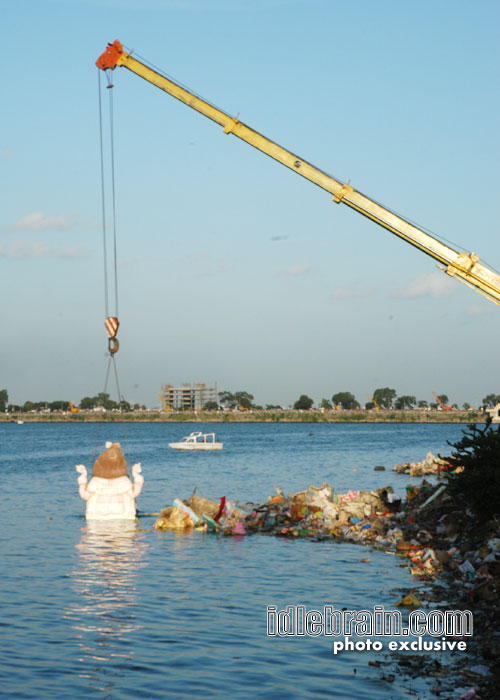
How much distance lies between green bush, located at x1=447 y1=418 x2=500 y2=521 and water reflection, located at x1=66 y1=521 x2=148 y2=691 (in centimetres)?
791

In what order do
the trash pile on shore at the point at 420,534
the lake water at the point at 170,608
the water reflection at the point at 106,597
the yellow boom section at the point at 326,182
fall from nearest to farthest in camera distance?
→ the lake water at the point at 170,608
the trash pile on shore at the point at 420,534
the water reflection at the point at 106,597
the yellow boom section at the point at 326,182

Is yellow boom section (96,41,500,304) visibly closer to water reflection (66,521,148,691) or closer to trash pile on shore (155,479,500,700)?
trash pile on shore (155,479,500,700)

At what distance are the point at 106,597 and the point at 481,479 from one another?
882 centimetres

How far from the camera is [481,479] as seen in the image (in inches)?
725

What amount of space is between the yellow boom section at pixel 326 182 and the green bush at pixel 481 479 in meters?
9.32

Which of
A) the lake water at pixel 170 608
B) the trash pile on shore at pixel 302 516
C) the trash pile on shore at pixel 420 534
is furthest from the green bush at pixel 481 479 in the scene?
the trash pile on shore at pixel 302 516

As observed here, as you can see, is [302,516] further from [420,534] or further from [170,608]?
[170,608]

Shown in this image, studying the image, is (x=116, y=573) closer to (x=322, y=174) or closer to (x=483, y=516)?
(x=483, y=516)

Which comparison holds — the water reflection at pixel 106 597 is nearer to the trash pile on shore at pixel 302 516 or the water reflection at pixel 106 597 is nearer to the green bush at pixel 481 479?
the trash pile on shore at pixel 302 516

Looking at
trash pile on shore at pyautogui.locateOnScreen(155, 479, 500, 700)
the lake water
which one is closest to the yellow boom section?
trash pile on shore at pyautogui.locateOnScreen(155, 479, 500, 700)

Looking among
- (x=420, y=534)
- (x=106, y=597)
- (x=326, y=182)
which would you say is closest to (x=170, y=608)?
(x=106, y=597)

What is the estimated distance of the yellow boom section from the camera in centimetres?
2842

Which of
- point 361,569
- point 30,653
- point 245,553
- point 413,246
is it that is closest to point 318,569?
point 361,569

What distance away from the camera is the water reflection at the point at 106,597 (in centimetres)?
1141
